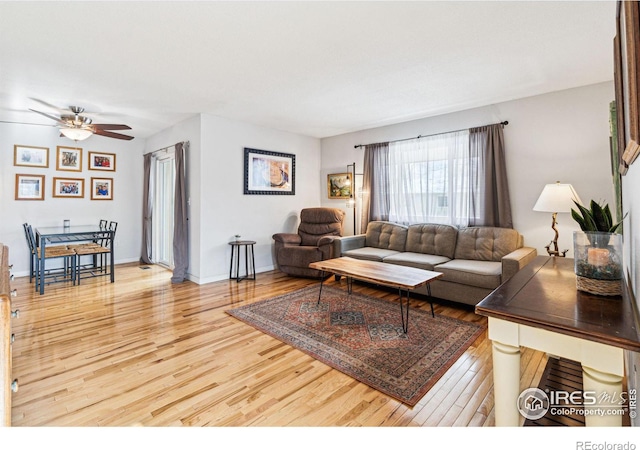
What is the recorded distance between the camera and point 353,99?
12.6ft

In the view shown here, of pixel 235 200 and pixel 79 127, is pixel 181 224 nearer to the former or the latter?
pixel 235 200

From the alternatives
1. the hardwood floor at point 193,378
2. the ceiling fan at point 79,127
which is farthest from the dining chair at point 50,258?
the ceiling fan at point 79,127

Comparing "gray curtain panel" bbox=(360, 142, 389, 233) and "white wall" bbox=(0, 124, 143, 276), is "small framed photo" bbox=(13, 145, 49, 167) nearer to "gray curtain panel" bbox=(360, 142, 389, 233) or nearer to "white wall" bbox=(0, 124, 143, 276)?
"white wall" bbox=(0, 124, 143, 276)

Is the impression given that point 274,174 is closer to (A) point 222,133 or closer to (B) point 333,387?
(A) point 222,133

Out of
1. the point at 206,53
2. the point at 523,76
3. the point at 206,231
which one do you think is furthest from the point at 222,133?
the point at 523,76

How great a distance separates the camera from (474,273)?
11.0ft

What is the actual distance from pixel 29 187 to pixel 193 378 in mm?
5091

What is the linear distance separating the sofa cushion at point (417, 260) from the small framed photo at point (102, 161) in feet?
17.6

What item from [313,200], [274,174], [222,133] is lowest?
[313,200]

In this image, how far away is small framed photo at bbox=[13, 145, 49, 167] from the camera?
4848mm

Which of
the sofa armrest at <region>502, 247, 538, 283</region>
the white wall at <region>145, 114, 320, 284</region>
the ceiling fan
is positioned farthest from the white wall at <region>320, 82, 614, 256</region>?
the ceiling fan
